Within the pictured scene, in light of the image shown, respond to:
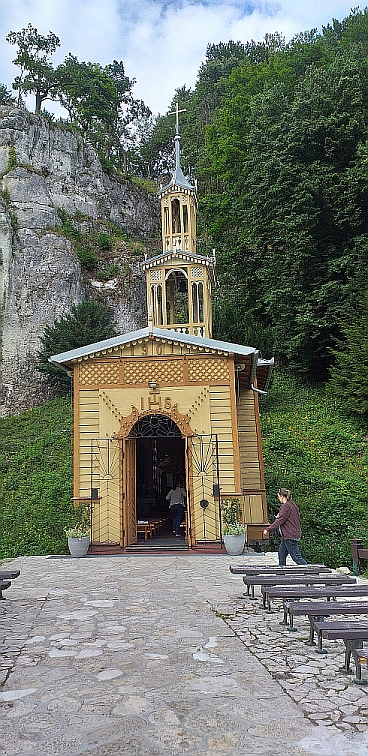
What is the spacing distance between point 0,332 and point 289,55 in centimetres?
3584

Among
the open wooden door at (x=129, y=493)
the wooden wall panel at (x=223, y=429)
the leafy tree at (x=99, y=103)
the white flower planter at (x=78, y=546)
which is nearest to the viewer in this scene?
the white flower planter at (x=78, y=546)

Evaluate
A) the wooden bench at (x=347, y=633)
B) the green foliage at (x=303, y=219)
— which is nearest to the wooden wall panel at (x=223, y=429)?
the wooden bench at (x=347, y=633)

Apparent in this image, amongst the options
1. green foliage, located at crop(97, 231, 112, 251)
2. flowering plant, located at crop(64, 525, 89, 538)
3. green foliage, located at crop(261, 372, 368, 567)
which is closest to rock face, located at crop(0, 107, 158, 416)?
green foliage, located at crop(97, 231, 112, 251)

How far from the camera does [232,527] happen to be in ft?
40.1

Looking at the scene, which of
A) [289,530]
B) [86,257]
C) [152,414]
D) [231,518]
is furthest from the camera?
[86,257]

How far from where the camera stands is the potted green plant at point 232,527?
12094 mm

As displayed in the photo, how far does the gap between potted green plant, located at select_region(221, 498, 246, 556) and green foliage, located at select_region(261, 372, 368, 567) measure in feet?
10.0

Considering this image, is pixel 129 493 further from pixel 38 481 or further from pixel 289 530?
pixel 38 481

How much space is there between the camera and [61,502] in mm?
17688

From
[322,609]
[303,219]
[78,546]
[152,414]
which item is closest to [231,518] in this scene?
[152,414]

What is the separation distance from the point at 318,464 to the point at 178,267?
8.04 m

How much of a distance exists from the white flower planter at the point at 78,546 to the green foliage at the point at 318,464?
5.25 meters

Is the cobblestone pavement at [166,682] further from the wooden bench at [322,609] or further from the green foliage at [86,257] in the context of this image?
the green foliage at [86,257]

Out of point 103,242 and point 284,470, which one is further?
point 103,242
